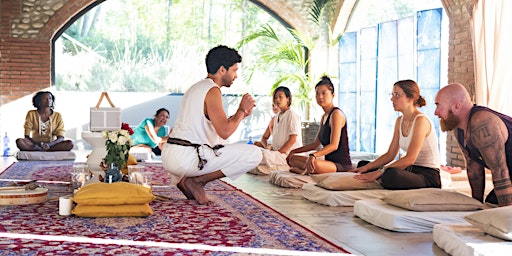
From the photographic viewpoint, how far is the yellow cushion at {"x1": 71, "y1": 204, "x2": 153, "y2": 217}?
181 inches

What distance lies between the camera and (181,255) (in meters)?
3.52

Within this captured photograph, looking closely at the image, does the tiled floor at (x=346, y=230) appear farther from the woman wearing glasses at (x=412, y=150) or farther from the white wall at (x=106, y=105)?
the white wall at (x=106, y=105)

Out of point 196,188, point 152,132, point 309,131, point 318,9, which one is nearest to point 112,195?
point 196,188

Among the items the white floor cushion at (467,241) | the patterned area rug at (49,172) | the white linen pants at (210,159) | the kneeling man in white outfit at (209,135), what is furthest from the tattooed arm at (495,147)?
the patterned area rug at (49,172)

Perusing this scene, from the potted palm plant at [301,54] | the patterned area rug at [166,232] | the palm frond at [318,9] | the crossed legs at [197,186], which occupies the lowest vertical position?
the patterned area rug at [166,232]

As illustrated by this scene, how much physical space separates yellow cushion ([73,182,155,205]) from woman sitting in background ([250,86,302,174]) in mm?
3295

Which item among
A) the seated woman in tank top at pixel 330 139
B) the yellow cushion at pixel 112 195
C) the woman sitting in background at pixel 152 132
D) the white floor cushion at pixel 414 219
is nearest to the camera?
the white floor cushion at pixel 414 219

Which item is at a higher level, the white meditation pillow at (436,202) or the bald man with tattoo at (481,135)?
the bald man with tattoo at (481,135)

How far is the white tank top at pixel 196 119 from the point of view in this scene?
205 inches

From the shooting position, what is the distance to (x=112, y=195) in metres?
4.63

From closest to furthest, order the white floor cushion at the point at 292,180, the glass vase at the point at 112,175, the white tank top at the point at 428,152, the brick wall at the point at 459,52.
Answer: the white tank top at the point at 428,152 < the glass vase at the point at 112,175 < the white floor cushion at the point at 292,180 < the brick wall at the point at 459,52

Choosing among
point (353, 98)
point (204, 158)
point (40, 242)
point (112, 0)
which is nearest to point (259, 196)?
point (204, 158)

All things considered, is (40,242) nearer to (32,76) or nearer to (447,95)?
(447,95)

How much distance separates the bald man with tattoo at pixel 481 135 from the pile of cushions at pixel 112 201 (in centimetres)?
198
